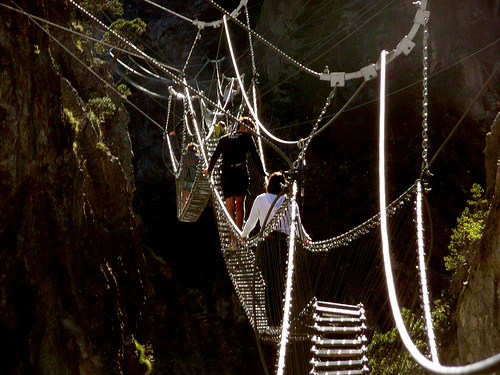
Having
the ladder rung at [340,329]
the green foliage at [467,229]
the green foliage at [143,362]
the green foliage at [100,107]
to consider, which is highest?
the green foliage at [100,107]

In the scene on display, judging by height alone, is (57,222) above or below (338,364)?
above

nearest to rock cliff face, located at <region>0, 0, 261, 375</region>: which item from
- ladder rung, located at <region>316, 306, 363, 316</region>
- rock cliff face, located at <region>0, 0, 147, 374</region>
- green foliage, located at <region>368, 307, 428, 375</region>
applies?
rock cliff face, located at <region>0, 0, 147, 374</region>

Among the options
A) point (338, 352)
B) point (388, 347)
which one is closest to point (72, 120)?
point (388, 347)

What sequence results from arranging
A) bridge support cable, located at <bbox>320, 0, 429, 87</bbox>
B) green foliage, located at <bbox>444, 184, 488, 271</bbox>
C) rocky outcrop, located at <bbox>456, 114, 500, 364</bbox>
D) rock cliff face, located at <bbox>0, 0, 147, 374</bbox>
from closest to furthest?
bridge support cable, located at <bbox>320, 0, 429, 87</bbox>, rocky outcrop, located at <bbox>456, 114, 500, 364</bbox>, rock cliff face, located at <bbox>0, 0, 147, 374</bbox>, green foliage, located at <bbox>444, 184, 488, 271</bbox>

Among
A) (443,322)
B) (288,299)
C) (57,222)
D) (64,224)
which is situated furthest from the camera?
(64,224)

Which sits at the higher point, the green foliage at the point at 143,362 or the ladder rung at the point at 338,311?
the ladder rung at the point at 338,311

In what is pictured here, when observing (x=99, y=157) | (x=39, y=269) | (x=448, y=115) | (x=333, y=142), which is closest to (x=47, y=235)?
(x=39, y=269)

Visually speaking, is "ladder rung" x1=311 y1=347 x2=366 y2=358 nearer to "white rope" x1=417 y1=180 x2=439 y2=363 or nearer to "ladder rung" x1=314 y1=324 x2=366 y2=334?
"ladder rung" x1=314 y1=324 x2=366 y2=334

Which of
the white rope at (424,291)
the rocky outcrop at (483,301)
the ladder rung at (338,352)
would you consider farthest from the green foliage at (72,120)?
the white rope at (424,291)

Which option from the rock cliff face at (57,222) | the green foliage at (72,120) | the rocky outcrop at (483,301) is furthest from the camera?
the green foliage at (72,120)

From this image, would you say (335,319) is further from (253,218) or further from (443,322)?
(443,322)

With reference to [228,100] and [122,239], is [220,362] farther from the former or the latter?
[228,100]

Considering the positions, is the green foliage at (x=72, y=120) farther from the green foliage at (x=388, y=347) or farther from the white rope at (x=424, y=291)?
the white rope at (x=424, y=291)

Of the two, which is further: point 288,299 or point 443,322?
point 443,322
